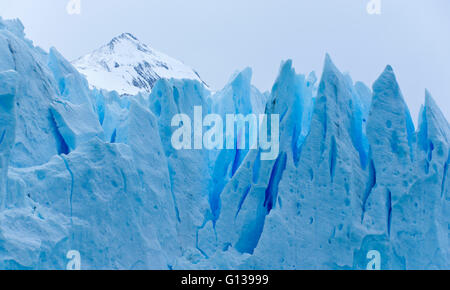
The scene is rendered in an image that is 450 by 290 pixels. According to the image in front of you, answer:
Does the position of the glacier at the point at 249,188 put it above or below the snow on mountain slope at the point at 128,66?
below

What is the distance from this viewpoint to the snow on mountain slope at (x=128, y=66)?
49.8 meters

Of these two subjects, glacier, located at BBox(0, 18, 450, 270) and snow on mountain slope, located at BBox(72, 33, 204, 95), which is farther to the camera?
snow on mountain slope, located at BBox(72, 33, 204, 95)

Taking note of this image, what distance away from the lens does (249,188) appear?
12539 millimetres

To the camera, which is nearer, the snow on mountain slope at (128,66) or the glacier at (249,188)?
the glacier at (249,188)

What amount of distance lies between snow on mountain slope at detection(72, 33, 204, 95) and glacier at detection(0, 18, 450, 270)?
35.8 metres

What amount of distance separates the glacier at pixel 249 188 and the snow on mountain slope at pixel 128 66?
35805mm

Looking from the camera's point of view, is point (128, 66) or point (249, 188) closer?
point (249, 188)

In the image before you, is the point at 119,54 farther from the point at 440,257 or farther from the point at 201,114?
the point at 440,257

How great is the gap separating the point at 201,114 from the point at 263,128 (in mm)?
2152

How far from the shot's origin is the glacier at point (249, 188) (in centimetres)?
1080

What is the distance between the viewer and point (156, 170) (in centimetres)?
1209

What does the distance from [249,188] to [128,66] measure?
41783mm

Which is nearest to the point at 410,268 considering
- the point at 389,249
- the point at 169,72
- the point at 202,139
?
the point at 389,249

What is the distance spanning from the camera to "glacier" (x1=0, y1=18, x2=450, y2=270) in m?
10.8
